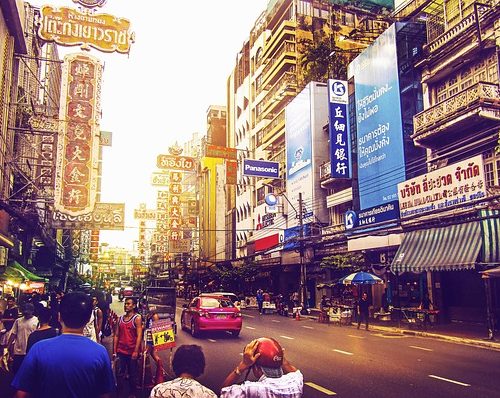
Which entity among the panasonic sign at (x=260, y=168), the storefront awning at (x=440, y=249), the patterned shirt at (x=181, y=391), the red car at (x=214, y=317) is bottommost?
the red car at (x=214, y=317)

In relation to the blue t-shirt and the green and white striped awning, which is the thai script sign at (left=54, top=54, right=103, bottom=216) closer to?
the green and white striped awning

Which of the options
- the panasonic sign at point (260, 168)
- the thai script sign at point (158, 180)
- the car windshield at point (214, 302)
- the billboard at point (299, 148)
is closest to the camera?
the car windshield at point (214, 302)

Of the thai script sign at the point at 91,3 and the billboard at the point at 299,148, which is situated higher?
the thai script sign at the point at 91,3

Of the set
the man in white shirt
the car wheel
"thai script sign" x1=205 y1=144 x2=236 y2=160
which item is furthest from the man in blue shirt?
"thai script sign" x1=205 y1=144 x2=236 y2=160

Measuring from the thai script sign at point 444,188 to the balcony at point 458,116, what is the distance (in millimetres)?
2434

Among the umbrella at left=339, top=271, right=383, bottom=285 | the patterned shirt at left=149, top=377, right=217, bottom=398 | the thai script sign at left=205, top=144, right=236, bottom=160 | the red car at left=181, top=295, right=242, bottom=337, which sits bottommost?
the red car at left=181, top=295, right=242, bottom=337

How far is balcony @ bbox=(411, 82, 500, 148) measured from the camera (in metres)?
21.4

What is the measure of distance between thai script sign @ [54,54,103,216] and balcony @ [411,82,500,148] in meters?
16.8

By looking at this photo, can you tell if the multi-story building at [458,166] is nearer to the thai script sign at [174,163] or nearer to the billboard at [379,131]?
the billboard at [379,131]

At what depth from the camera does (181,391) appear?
3561 millimetres

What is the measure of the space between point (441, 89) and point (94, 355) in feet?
87.2

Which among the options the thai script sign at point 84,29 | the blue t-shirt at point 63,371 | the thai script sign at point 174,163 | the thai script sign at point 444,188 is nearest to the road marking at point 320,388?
the blue t-shirt at point 63,371

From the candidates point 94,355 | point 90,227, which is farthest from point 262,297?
point 94,355

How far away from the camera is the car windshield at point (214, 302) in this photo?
1992 cm
